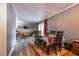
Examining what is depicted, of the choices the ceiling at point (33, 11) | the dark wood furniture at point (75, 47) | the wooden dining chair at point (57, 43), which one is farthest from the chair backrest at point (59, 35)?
the ceiling at point (33, 11)

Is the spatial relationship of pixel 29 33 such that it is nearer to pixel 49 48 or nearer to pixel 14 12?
pixel 49 48

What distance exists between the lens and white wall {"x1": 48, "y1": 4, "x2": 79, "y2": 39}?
2.41m

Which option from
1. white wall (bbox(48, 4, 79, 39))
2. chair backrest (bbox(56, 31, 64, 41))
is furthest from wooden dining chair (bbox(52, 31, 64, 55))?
white wall (bbox(48, 4, 79, 39))

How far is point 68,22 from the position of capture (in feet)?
7.96

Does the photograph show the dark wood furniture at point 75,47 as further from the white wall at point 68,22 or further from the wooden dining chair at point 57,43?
the wooden dining chair at point 57,43

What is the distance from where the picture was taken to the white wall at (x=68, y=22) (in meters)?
2.41

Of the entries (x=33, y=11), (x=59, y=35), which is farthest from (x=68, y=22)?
(x=33, y=11)

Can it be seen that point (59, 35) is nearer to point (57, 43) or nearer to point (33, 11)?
point (57, 43)

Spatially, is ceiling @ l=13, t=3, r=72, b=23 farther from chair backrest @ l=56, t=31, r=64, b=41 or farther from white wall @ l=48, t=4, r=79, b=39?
chair backrest @ l=56, t=31, r=64, b=41

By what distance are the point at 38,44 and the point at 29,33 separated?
0.79 metres

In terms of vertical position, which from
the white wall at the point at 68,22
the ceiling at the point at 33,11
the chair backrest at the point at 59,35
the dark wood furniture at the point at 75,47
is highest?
the ceiling at the point at 33,11

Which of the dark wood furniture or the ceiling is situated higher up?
the ceiling

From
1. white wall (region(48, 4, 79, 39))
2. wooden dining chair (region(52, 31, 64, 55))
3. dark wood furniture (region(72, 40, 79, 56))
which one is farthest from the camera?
wooden dining chair (region(52, 31, 64, 55))

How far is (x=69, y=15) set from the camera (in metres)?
2.43
